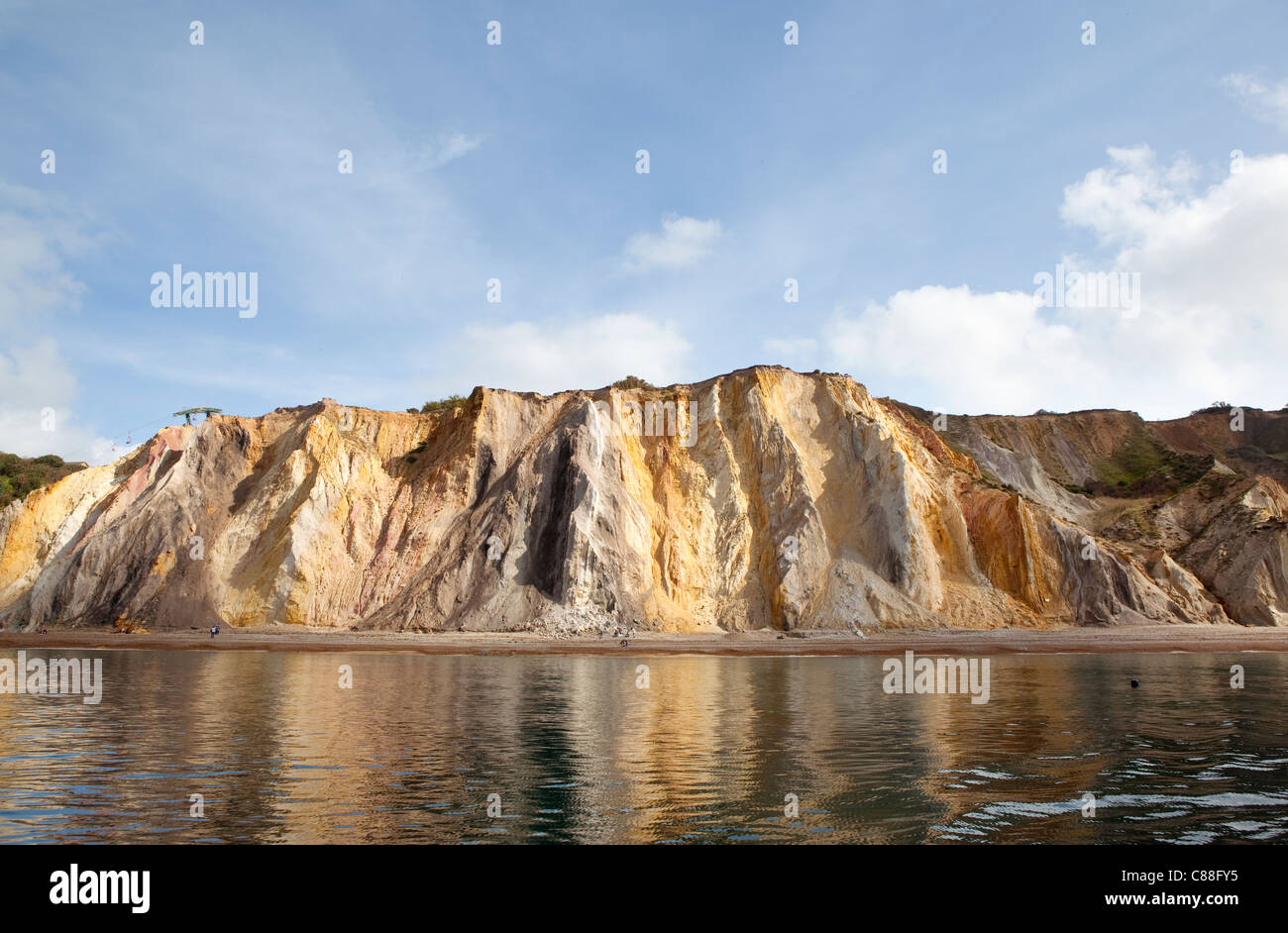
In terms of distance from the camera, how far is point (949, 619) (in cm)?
5800

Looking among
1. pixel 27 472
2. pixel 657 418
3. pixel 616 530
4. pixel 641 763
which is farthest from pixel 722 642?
pixel 27 472

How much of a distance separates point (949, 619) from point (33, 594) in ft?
224

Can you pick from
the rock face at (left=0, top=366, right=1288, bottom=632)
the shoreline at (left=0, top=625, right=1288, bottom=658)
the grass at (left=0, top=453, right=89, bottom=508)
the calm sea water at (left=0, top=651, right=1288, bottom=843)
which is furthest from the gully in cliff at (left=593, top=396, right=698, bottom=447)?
the grass at (left=0, top=453, right=89, bottom=508)

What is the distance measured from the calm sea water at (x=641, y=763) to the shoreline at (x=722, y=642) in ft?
55.8

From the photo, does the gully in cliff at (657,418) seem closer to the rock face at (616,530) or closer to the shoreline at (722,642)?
the rock face at (616,530)

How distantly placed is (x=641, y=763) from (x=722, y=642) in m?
37.1

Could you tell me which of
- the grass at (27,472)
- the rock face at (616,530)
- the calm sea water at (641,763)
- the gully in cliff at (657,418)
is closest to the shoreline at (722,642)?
the rock face at (616,530)

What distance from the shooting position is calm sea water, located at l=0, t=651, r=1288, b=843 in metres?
12.3

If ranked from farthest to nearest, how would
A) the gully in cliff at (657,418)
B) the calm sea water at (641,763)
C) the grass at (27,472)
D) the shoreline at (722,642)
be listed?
the grass at (27,472) < the gully in cliff at (657,418) < the shoreline at (722,642) < the calm sea water at (641,763)

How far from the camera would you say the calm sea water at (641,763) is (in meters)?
12.3

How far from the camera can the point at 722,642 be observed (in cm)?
5388

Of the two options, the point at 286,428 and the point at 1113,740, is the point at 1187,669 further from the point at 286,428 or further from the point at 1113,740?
the point at 286,428

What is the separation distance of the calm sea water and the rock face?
26825 mm
